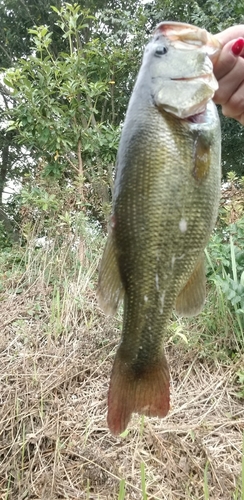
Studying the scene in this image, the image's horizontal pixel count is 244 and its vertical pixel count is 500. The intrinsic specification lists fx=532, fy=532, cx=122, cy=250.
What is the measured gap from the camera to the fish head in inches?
43.4

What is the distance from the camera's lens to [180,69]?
3.80ft

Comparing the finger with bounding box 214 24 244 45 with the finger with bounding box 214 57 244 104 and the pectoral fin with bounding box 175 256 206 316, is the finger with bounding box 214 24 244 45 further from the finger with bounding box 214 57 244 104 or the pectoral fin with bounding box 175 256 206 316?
the pectoral fin with bounding box 175 256 206 316

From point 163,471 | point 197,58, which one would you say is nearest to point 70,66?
point 163,471

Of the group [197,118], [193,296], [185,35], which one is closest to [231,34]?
[185,35]

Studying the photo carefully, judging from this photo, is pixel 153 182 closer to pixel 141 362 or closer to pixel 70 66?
pixel 141 362

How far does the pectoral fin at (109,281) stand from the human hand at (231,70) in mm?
640

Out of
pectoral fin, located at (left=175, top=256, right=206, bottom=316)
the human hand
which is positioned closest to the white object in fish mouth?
pectoral fin, located at (left=175, top=256, right=206, bottom=316)

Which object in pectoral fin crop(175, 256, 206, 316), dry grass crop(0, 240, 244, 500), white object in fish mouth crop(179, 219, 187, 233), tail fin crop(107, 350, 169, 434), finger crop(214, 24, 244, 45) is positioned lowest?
dry grass crop(0, 240, 244, 500)

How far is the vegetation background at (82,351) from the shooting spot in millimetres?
2852

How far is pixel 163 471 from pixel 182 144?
2213mm

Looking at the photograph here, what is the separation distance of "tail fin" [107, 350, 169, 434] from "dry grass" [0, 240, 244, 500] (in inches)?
59.9

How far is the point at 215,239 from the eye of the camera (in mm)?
3883

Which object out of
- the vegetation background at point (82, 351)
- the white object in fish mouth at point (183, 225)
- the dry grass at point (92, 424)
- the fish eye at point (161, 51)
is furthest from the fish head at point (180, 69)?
the dry grass at point (92, 424)

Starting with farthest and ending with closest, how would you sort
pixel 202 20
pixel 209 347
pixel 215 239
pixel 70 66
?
pixel 202 20 < pixel 70 66 < pixel 215 239 < pixel 209 347
